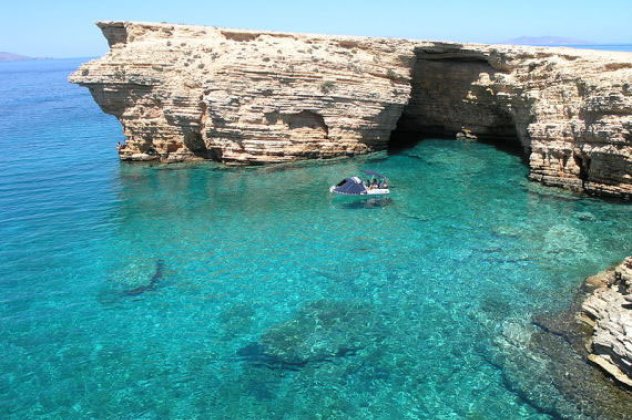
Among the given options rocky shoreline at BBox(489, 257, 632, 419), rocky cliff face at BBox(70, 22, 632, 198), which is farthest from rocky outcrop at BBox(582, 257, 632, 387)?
rocky cliff face at BBox(70, 22, 632, 198)

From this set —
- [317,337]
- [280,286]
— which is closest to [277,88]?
[280,286]

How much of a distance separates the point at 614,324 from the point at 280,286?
10463 mm

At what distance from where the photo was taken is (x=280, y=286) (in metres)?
17.9

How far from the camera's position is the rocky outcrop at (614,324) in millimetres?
12109

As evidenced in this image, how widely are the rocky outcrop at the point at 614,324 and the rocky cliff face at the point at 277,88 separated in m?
13.8

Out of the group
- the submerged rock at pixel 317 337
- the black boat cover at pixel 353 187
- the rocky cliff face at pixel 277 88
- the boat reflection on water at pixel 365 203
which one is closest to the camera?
the submerged rock at pixel 317 337

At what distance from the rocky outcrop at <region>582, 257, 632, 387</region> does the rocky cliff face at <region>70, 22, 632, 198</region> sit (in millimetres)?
13837

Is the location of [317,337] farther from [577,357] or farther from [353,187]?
[353,187]

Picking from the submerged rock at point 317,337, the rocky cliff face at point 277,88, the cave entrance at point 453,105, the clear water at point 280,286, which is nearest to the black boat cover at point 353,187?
the clear water at point 280,286

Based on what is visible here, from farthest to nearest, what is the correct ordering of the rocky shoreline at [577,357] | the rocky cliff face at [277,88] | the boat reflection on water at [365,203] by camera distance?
the rocky cliff face at [277,88], the boat reflection on water at [365,203], the rocky shoreline at [577,357]

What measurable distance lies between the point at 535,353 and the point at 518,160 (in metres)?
21.9

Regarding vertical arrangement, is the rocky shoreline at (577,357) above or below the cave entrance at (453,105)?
below

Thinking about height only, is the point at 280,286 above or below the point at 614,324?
below

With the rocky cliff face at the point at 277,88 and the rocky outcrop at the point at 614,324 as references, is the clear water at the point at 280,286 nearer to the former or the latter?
the rocky outcrop at the point at 614,324
